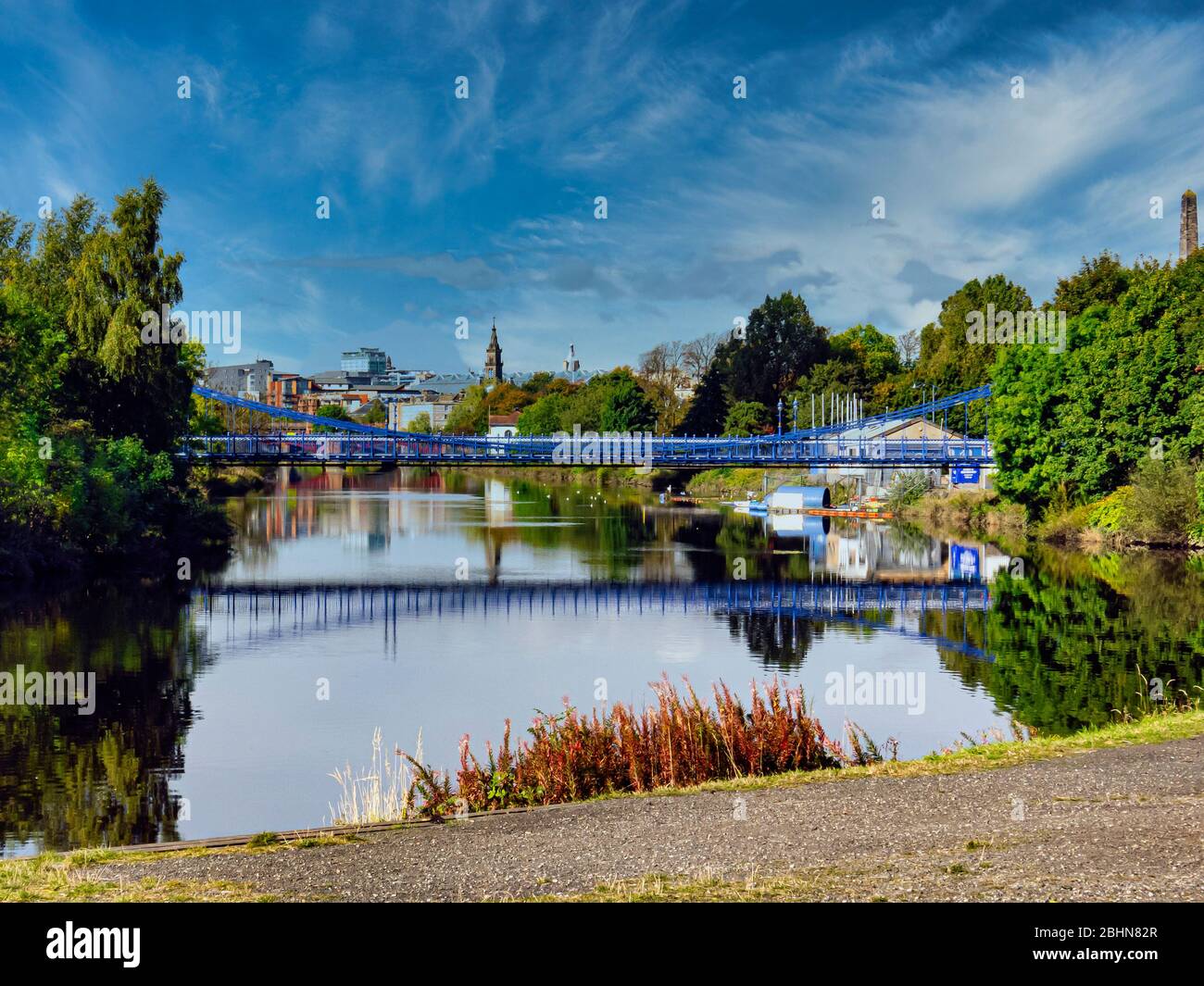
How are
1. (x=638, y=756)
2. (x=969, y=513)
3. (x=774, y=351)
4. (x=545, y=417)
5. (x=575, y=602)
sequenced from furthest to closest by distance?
(x=545, y=417) < (x=774, y=351) < (x=969, y=513) < (x=575, y=602) < (x=638, y=756)

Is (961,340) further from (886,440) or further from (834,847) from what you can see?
(834,847)

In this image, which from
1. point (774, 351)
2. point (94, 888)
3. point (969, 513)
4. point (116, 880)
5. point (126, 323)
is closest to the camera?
point (94, 888)

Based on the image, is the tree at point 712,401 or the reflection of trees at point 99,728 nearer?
the reflection of trees at point 99,728

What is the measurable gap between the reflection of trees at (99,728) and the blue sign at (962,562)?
23190mm

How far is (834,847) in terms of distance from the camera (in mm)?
8562

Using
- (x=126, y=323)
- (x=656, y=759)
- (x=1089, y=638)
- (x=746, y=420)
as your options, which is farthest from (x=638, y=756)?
(x=746, y=420)

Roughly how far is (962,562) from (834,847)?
115 feet

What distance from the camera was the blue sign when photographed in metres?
38.2

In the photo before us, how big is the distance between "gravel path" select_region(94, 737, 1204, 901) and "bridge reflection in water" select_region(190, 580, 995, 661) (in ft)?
52.9

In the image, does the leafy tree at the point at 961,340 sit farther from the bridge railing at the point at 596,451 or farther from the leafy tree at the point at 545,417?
the leafy tree at the point at 545,417

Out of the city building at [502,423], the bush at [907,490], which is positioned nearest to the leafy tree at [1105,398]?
the bush at [907,490]

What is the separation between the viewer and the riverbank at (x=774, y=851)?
7555 mm
